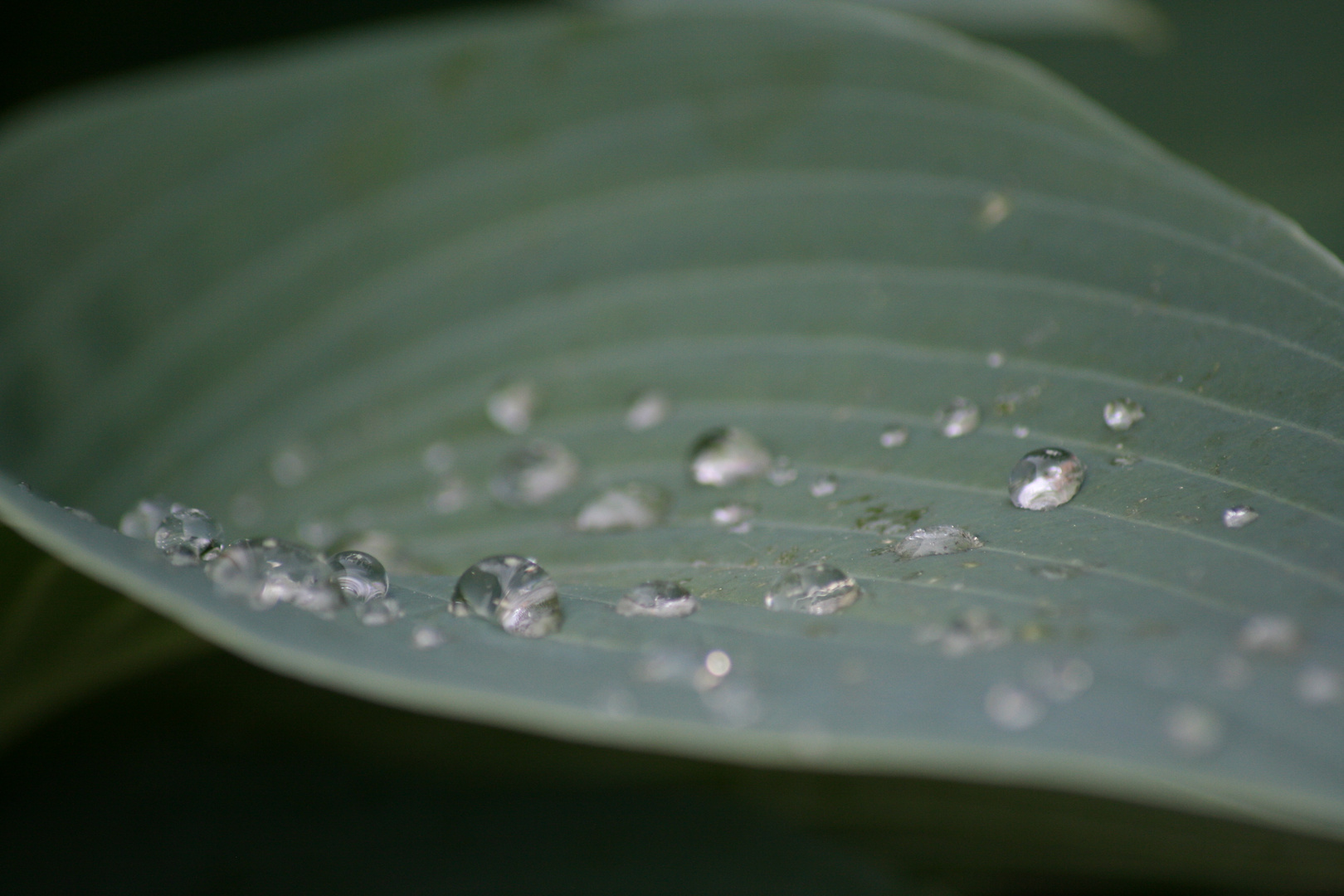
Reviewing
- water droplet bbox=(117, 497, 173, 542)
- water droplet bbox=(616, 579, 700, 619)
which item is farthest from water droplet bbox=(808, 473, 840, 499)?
water droplet bbox=(117, 497, 173, 542)

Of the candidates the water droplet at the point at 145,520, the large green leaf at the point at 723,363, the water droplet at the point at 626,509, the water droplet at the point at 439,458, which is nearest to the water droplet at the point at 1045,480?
the large green leaf at the point at 723,363

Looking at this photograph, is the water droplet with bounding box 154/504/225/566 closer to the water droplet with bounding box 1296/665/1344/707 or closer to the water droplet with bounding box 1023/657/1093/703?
the water droplet with bounding box 1023/657/1093/703

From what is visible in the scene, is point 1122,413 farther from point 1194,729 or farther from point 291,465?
point 291,465

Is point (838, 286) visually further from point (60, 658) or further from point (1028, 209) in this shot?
point (60, 658)

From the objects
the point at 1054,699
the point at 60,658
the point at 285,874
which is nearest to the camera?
the point at 1054,699

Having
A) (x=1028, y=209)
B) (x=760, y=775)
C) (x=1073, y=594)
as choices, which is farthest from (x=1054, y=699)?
(x=760, y=775)

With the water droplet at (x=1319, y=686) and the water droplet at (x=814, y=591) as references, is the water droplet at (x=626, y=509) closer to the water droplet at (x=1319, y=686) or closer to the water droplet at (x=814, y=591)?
the water droplet at (x=814, y=591)
